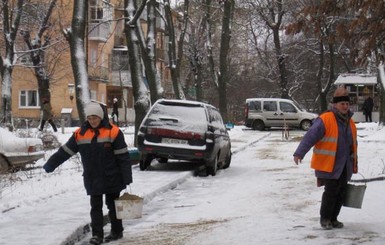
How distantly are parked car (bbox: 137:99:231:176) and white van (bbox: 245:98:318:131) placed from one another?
24370 mm

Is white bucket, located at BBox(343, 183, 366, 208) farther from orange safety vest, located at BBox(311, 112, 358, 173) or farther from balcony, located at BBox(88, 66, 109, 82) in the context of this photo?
balcony, located at BBox(88, 66, 109, 82)

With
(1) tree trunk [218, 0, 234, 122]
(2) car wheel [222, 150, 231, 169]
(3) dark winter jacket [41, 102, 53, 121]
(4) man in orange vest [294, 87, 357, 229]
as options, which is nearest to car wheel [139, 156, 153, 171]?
(2) car wheel [222, 150, 231, 169]

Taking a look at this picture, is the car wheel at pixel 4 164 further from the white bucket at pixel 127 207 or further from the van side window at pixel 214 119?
the white bucket at pixel 127 207

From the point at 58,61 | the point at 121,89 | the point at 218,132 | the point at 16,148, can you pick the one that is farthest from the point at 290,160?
the point at 121,89

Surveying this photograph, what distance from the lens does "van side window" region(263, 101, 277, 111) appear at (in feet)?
129

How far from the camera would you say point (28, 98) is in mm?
53188

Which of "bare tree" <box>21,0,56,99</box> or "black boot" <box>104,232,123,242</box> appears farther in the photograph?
"bare tree" <box>21,0,56,99</box>

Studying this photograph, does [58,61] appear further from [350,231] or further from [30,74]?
[350,231]

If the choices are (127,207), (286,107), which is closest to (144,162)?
(127,207)

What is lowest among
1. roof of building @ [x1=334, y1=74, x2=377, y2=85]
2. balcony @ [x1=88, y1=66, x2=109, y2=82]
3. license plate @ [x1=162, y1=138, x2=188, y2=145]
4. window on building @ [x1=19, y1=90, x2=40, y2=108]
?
license plate @ [x1=162, y1=138, x2=188, y2=145]

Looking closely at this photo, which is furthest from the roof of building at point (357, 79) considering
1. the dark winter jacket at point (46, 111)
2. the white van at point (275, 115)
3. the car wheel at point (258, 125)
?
the dark winter jacket at point (46, 111)

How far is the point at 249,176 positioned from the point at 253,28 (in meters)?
35.8

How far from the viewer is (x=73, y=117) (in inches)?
1919

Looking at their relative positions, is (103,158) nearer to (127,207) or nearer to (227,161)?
(127,207)
